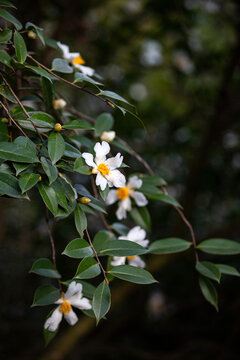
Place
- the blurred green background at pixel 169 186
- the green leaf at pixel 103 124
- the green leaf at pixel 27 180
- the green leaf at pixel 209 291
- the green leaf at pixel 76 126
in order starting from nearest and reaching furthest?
the green leaf at pixel 27 180, the green leaf at pixel 76 126, the green leaf at pixel 209 291, the green leaf at pixel 103 124, the blurred green background at pixel 169 186

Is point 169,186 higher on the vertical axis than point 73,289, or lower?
lower

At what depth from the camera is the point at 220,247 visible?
0.77 metres

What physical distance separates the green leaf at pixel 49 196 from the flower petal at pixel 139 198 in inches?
10.8

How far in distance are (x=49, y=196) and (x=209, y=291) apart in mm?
372

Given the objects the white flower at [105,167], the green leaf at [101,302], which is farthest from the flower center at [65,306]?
the white flower at [105,167]

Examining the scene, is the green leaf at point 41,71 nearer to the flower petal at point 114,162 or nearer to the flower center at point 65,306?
the flower petal at point 114,162

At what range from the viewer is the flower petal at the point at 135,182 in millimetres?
740

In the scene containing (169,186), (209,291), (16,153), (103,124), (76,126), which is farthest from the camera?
(169,186)

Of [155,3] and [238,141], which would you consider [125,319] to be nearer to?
[238,141]

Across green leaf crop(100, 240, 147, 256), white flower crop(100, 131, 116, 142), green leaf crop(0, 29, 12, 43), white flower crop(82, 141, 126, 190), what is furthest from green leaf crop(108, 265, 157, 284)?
green leaf crop(0, 29, 12, 43)

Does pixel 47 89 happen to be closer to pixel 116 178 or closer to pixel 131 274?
pixel 116 178

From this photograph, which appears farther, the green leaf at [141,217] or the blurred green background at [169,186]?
the blurred green background at [169,186]

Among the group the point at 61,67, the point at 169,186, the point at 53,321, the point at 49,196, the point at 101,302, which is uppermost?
the point at 61,67

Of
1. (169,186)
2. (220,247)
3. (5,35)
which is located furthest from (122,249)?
(169,186)
